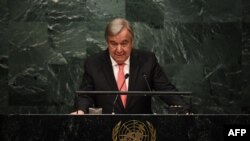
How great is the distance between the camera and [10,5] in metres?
6.50

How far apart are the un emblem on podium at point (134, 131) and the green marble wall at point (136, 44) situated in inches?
123

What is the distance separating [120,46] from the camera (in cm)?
492

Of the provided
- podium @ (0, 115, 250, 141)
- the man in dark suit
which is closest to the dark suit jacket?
the man in dark suit

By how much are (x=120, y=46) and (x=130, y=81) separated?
13.0 inches

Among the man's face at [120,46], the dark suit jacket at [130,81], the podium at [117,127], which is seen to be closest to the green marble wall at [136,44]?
the dark suit jacket at [130,81]

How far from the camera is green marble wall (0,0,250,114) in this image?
6.52 m

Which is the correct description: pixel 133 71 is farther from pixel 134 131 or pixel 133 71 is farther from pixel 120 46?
pixel 134 131

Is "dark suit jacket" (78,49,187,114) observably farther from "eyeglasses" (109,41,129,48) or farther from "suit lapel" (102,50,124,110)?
"eyeglasses" (109,41,129,48)

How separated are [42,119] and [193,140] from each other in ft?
3.19

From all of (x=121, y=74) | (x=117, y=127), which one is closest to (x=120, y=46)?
(x=121, y=74)

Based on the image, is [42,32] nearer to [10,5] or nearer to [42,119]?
[10,5]

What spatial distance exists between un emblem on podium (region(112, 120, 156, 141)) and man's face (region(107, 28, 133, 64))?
1514 millimetres

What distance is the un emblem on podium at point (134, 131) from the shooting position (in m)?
3.46

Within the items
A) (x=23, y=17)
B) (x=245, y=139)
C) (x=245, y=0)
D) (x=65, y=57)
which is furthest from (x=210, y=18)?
(x=245, y=139)
